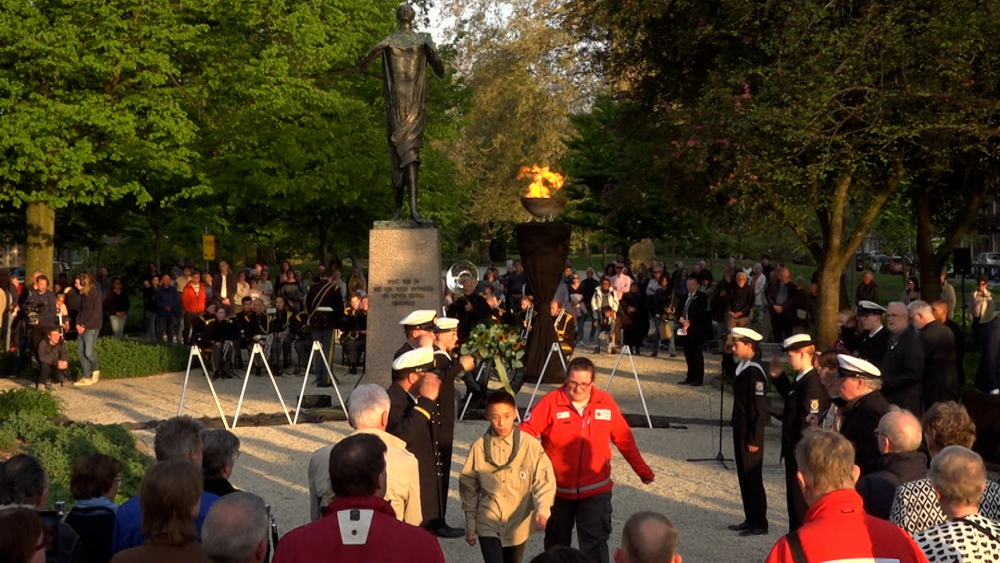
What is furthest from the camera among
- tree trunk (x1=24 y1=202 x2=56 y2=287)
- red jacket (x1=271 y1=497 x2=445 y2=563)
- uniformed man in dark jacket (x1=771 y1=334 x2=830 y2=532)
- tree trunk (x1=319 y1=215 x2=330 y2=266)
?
tree trunk (x1=319 y1=215 x2=330 y2=266)

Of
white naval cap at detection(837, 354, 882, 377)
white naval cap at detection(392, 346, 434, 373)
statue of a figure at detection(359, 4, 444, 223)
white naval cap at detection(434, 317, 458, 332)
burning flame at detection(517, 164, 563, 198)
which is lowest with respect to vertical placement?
white naval cap at detection(392, 346, 434, 373)

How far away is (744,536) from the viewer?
1115 cm

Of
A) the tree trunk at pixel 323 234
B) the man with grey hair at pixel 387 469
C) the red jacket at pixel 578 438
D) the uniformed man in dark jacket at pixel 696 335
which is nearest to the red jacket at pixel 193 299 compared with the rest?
the uniformed man in dark jacket at pixel 696 335

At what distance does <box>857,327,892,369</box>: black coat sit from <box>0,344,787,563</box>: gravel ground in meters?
1.56

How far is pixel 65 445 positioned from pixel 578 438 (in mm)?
5717

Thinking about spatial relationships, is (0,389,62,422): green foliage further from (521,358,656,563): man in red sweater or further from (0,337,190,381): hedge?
(521,358,656,563): man in red sweater

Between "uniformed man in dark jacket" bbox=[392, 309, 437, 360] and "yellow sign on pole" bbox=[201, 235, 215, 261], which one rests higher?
"yellow sign on pole" bbox=[201, 235, 215, 261]

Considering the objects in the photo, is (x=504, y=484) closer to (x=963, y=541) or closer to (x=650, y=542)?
(x=963, y=541)

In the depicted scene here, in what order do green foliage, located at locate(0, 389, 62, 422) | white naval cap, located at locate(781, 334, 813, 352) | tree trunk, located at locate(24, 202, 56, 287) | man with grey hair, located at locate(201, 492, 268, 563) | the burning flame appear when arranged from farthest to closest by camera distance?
tree trunk, located at locate(24, 202, 56, 287), the burning flame, green foliage, located at locate(0, 389, 62, 422), white naval cap, located at locate(781, 334, 813, 352), man with grey hair, located at locate(201, 492, 268, 563)

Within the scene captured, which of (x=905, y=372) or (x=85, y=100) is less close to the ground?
(x=85, y=100)

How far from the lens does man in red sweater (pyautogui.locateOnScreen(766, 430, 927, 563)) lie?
517cm

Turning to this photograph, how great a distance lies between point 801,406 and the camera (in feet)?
33.8

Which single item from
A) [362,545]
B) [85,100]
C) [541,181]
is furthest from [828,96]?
[362,545]

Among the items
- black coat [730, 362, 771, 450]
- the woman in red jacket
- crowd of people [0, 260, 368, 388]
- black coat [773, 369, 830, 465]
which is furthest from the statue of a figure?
black coat [773, 369, 830, 465]
